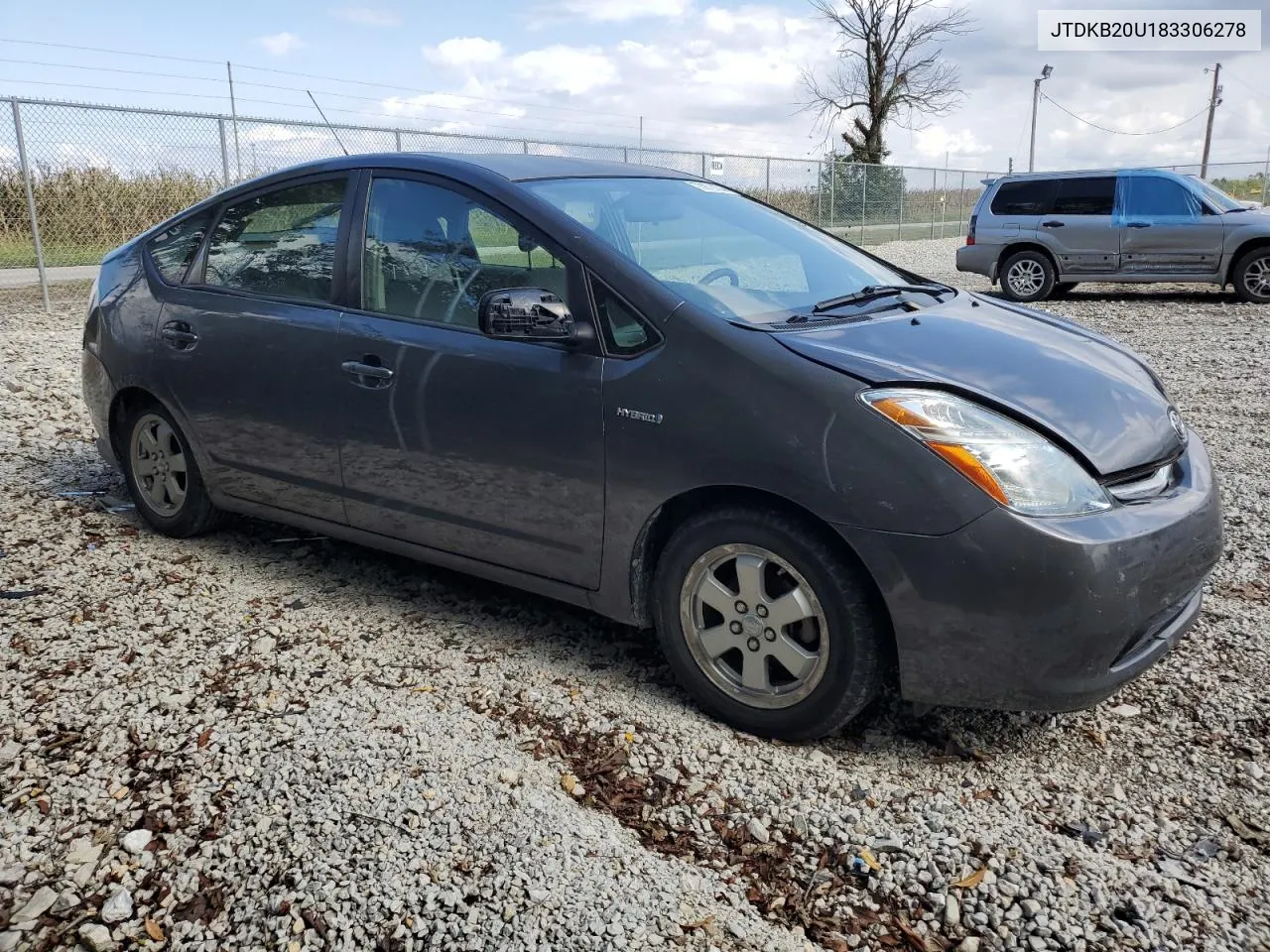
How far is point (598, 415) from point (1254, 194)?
4188 cm

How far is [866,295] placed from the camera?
11.8 ft

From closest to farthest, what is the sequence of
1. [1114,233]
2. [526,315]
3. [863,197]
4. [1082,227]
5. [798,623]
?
[798,623], [526,315], [1114,233], [1082,227], [863,197]

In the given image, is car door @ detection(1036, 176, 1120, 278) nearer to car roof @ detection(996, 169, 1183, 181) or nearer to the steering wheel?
car roof @ detection(996, 169, 1183, 181)

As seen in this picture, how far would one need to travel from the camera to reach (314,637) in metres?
3.74

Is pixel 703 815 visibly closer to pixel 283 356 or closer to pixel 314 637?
pixel 314 637

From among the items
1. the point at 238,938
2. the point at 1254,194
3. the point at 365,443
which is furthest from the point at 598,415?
the point at 1254,194

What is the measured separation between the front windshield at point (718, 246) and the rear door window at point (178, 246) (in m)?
1.84

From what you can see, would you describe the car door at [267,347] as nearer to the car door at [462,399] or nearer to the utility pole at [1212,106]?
the car door at [462,399]

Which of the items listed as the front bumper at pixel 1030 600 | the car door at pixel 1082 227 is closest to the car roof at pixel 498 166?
the front bumper at pixel 1030 600

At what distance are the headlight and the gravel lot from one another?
0.83m

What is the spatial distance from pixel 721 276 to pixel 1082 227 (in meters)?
12.4

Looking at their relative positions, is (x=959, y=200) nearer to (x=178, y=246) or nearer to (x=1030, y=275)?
(x=1030, y=275)

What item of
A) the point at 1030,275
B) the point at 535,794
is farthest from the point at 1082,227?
the point at 535,794

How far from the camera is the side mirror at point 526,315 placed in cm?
310
